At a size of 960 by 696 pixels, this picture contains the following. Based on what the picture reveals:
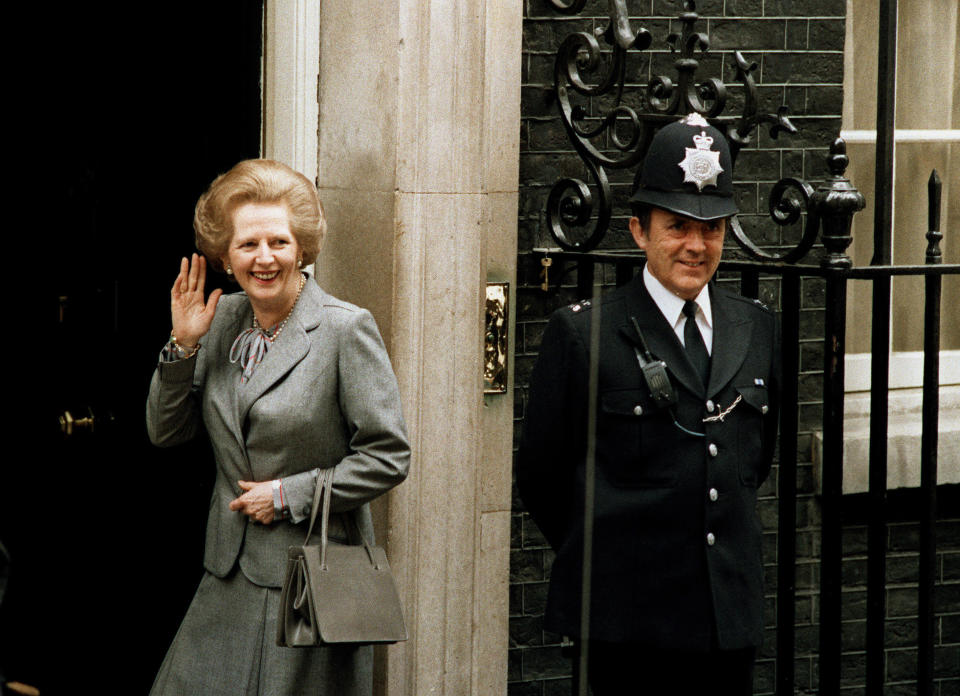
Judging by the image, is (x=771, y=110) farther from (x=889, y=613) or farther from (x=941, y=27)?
(x=889, y=613)

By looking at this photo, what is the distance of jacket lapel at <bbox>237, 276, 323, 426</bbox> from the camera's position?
4.21 m

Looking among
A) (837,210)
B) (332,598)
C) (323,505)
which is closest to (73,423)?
(323,505)

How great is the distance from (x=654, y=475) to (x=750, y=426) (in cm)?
31

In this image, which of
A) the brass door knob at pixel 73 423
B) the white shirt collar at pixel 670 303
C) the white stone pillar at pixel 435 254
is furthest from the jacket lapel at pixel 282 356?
the brass door knob at pixel 73 423

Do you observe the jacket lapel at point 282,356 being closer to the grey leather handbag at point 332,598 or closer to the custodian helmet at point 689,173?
the grey leather handbag at point 332,598

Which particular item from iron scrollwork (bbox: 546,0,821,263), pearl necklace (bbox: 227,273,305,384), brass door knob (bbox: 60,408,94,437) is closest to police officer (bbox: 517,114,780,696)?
iron scrollwork (bbox: 546,0,821,263)

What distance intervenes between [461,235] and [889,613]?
2427 millimetres

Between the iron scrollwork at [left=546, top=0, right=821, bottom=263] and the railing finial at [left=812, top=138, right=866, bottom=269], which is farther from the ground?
the iron scrollwork at [left=546, top=0, right=821, bottom=263]

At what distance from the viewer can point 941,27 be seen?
6.40 m

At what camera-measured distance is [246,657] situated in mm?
4223

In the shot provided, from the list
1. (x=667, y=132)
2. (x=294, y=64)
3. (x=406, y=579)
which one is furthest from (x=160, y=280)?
(x=667, y=132)

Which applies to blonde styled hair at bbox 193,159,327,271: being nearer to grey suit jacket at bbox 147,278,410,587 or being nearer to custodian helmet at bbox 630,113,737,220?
grey suit jacket at bbox 147,278,410,587

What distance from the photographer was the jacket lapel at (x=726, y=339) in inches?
161

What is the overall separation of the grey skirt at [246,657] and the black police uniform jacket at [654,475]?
60 cm
